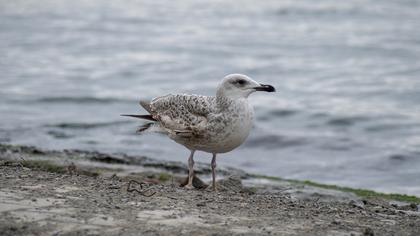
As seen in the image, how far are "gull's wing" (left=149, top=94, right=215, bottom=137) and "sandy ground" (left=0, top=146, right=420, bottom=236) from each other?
0.64 m

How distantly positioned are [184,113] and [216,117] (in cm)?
48

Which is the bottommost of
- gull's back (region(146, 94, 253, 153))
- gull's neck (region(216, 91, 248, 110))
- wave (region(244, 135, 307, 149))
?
wave (region(244, 135, 307, 149))

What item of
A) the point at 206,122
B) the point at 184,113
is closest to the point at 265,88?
the point at 206,122

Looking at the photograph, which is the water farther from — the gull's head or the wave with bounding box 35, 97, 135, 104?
the gull's head

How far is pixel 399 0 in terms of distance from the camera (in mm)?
27203

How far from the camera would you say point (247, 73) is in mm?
19062

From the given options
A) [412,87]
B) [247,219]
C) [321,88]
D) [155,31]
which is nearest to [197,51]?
[155,31]

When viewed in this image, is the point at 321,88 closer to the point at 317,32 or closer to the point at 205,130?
the point at 317,32

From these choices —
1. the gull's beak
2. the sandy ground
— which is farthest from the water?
the sandy ground

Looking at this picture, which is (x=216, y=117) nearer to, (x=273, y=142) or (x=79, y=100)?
(x=273, y=142)

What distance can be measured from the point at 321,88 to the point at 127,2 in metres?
14.2

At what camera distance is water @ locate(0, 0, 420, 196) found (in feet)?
43.9

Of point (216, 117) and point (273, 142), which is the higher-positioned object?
point (216, 117)

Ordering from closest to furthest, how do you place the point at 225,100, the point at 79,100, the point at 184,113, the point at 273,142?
1. the point at 225,100
2. the point at 184,113
3. the point at 273,142
4. the point at 79,100
